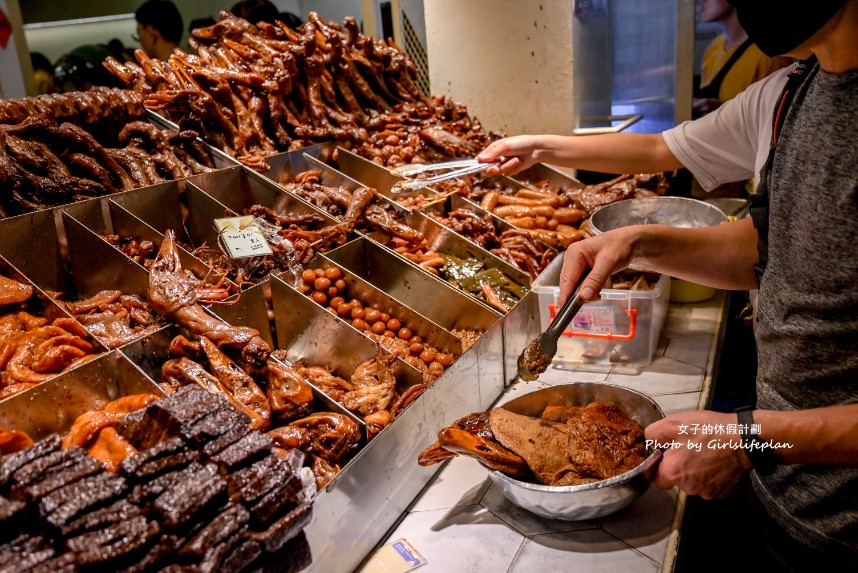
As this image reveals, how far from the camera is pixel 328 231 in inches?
122

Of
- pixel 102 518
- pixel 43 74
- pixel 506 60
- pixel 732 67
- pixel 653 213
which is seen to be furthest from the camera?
pixel 43 74

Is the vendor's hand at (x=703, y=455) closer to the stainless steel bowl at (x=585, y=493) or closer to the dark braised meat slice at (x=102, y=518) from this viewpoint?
the stainless steel bowl at (x=585, y=493)

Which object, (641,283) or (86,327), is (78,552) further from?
(641,283)

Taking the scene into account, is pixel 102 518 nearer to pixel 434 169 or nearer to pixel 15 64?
pixel 434 169

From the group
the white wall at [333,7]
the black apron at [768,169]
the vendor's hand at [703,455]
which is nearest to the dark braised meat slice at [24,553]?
the vendor's hand at [703,455]

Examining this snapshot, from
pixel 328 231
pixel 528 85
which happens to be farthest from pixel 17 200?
pixel 528 85

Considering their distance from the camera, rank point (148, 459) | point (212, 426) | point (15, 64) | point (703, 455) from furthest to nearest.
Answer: point (15, 64) → point (703, 455) → point (212, 426) → point (148, 459)

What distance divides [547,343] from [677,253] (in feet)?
2.13

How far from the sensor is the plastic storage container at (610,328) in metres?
2.86

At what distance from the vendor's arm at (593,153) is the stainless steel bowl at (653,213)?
12.0 inches

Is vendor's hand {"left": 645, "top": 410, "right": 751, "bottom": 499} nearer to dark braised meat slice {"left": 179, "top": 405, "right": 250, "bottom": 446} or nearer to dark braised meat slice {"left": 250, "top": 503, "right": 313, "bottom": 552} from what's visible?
dark braised meat slice {"left": 250, "top": 503, "right": 313, "bottom": 552}

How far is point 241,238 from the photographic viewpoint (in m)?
2.74

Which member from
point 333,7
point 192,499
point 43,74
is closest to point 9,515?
point 192,499

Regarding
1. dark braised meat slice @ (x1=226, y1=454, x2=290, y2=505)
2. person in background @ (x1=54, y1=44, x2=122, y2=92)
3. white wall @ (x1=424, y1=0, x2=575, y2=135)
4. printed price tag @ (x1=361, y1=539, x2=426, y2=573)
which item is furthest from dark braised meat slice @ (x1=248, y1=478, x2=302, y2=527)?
person in background @ (x1=54, y1=44, x2=122, y2=92)
